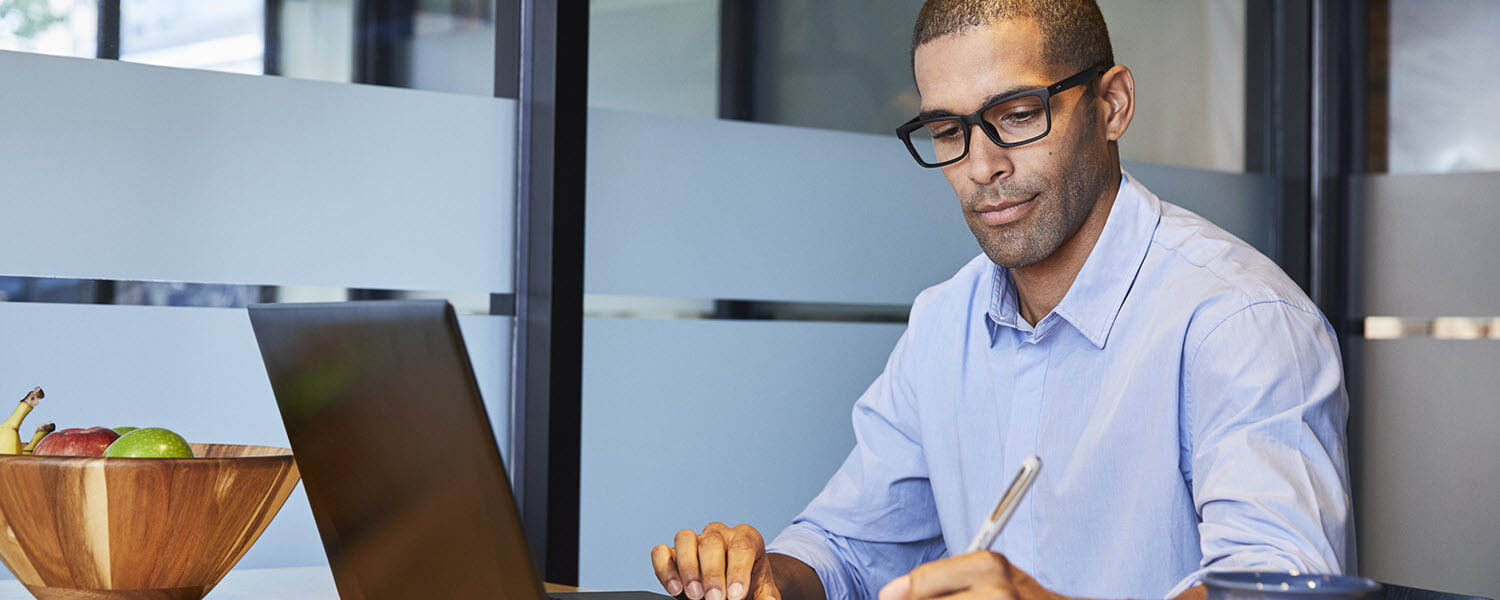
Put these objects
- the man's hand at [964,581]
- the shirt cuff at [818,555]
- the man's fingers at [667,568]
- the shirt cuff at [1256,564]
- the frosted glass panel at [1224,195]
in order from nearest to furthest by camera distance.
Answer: the man's hand at [964,581]
the shirt cuff at [1256,564]
the man's fingers at [667,568]
the shirt cuff at [818,555]
the frosted glass panel at [1224,195]

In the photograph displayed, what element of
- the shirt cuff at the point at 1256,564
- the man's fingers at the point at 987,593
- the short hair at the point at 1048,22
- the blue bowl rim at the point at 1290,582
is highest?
the short hair at the point at 1048,22

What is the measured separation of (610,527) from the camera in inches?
96.2

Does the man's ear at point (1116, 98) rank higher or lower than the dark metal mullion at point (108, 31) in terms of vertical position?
lower

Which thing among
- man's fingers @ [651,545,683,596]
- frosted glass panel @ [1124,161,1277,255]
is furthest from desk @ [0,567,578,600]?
frosted glass panel @ [1124,161,1277,255]

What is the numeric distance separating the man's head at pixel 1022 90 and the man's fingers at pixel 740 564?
43 centimetres

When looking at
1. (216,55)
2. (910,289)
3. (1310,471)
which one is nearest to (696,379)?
(910,289)

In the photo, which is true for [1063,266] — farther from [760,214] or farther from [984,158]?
[760,214]

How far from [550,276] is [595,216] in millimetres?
162

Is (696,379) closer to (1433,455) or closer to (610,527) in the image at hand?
(610,527)

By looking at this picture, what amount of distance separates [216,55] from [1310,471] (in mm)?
1740

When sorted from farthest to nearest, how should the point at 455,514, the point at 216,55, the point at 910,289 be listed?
the point at 910,289
the point at 216,55
the point at 455,514

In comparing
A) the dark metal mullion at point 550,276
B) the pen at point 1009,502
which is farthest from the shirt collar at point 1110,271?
the dark metal mullion at point 550,276

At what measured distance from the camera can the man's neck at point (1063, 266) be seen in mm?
1438

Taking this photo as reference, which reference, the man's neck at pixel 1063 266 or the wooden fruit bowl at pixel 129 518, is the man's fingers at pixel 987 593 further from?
the man's neck at pixel 1063 266
